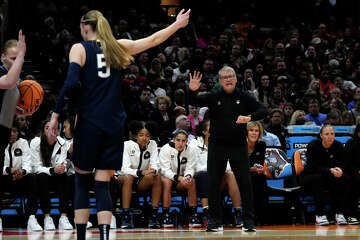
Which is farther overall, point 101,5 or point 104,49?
point 101,5

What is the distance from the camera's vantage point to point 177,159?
9.66m

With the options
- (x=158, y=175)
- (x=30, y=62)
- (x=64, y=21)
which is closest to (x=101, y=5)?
(x=64, y=21)

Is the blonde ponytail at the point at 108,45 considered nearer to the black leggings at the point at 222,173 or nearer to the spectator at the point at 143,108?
the black leggings at the point at 222,173

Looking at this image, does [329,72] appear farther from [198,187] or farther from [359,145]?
[198,187]

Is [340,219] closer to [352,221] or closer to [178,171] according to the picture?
[352,221]

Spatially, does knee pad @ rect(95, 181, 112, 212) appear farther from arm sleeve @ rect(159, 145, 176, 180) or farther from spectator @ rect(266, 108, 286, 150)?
spectator @ rect(266, 108, 286, 150)

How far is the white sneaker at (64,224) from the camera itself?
8953mm

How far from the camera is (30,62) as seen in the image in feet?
45.9

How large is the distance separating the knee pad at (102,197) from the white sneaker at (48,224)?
4.19 metres

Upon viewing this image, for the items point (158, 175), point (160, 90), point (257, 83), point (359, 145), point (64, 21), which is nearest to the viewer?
point (158, 175)

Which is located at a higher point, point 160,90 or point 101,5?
point 101,5

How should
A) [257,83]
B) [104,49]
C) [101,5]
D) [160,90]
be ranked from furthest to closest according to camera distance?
[101,5] < [257,83] < [160,90] < [104,49]

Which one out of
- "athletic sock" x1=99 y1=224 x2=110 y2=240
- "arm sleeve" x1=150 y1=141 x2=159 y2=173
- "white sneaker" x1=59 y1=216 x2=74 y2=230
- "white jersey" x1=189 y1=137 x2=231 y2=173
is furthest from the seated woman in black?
"athletic sock" x1=99 y1=224 x2=110 y2=240

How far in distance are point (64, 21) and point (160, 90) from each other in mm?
4292
